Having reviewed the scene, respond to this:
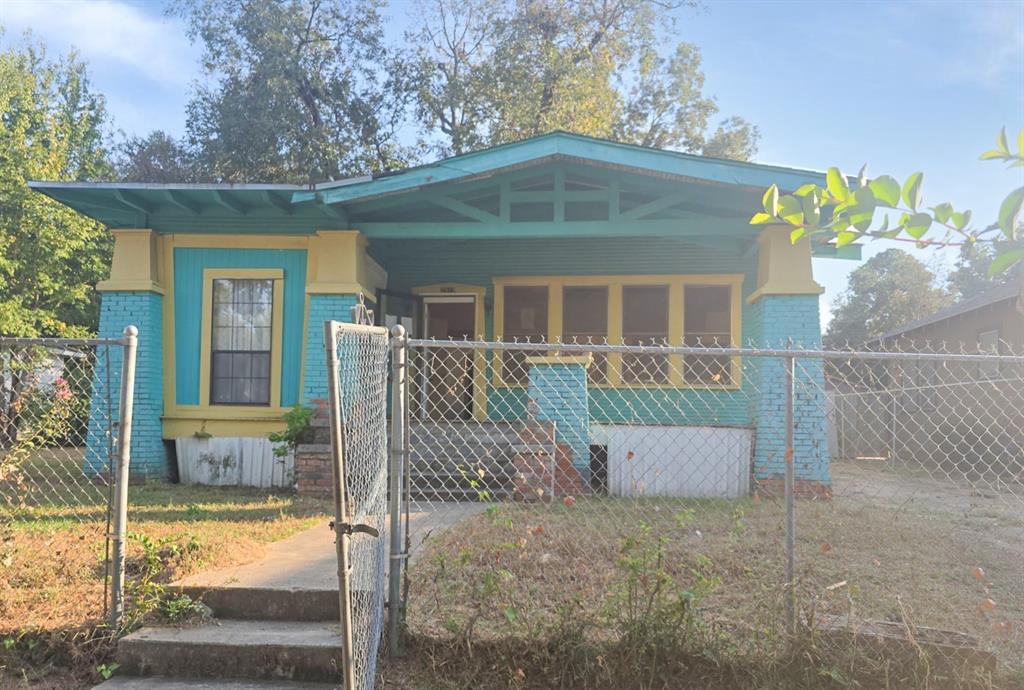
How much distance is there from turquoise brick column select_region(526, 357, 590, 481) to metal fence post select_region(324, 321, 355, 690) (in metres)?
5.91

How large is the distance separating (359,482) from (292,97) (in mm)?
20422

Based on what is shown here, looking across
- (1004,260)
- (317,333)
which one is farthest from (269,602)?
(317,333)

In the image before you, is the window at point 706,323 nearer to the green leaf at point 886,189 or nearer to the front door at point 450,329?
the front door at point 450,329

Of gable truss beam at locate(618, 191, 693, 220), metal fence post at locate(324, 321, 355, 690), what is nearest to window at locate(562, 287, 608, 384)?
gable truss beam at locate(618, 191, 693, 220)

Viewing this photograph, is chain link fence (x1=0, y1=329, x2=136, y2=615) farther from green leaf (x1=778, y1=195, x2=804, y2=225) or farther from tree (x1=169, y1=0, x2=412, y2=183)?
tree (x1=169, y1=0, x2=412, y2=183)

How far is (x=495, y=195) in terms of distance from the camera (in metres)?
10.1

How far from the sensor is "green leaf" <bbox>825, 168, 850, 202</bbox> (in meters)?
1.58

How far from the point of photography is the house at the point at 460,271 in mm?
8695

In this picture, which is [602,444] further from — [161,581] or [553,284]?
[161,581]

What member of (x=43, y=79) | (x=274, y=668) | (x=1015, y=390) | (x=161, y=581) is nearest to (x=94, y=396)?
(x=161, y=581)

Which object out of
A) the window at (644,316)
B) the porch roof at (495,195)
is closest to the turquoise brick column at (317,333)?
the porch roof at (495,195)

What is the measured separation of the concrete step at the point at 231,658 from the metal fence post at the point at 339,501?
1.31 metres

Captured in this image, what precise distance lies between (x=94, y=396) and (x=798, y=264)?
995 cm

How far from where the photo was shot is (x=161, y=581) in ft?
14.3
